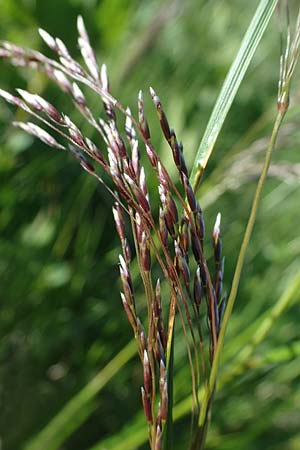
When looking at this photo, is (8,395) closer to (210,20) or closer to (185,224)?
(185,224)

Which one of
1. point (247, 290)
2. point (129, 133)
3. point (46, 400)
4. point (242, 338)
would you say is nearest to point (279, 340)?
point (247, 290)

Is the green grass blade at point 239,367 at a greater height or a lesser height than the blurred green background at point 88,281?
lesser

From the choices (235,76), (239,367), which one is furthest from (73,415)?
(235,76)

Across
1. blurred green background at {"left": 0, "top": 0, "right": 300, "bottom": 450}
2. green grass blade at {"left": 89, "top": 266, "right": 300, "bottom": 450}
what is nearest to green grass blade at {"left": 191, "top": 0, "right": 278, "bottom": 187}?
green grass blade at {"left": 89, "top": 266, "right": 300, "bottom": 450}

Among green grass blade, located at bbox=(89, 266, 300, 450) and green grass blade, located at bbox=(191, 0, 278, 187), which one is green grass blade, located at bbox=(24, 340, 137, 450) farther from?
green grass blade, located at bbox=(191, 0, 278, 187)

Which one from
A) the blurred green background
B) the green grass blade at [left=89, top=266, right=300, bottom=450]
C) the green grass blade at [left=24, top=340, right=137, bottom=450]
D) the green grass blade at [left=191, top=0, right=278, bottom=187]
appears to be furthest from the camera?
the blurred green background

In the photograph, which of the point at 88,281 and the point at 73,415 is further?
the point at 88,281

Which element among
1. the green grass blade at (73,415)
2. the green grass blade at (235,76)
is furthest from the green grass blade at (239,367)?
the green grass blade at (235,76)

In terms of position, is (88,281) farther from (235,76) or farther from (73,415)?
(235,76)

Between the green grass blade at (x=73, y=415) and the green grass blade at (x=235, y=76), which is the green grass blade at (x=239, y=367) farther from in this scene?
the green grass blade at (x=235, y=76)
